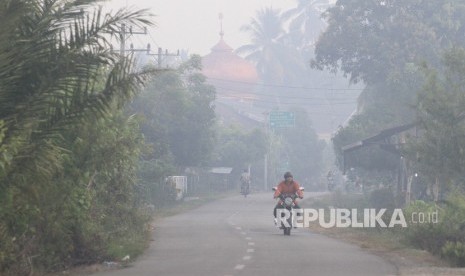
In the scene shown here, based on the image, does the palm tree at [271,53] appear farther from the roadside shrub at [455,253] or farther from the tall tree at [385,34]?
the roadside shrub at [455,253]

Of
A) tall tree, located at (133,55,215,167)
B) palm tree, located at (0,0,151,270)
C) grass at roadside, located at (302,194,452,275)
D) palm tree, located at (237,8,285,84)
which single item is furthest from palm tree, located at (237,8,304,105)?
palm tree, located at (0,0,151,270)

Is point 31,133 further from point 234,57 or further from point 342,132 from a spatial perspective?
point 234,57

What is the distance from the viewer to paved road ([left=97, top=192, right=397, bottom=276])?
1823 cm

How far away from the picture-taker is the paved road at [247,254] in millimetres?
18234

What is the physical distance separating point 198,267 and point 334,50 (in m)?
43.3

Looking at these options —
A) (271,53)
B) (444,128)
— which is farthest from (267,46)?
(444,128)

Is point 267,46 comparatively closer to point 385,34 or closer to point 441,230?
point 385,34

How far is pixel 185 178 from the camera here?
209 feet

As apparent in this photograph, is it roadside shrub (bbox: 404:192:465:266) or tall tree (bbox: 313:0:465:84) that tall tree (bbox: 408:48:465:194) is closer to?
roadside shrub (bbox: 404:192:465:266)

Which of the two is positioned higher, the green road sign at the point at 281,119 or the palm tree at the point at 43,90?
the green road sign at the point at 281,119

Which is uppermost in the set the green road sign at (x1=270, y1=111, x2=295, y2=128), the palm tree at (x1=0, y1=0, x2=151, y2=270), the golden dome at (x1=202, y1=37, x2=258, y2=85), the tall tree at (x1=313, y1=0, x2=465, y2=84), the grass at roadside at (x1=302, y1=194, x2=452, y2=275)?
the golden dome at (x1=202, y1=37, x2=258, y2=85)

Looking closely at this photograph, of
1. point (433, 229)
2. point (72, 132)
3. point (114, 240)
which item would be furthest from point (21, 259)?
point (433, 229)

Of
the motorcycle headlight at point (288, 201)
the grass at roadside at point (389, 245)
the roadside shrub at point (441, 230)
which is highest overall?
the motorcycle headlight at point (288, 201)

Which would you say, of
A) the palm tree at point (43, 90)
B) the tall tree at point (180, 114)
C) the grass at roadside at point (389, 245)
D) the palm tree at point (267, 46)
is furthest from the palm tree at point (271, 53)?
the palm tree at point (43, 90)
